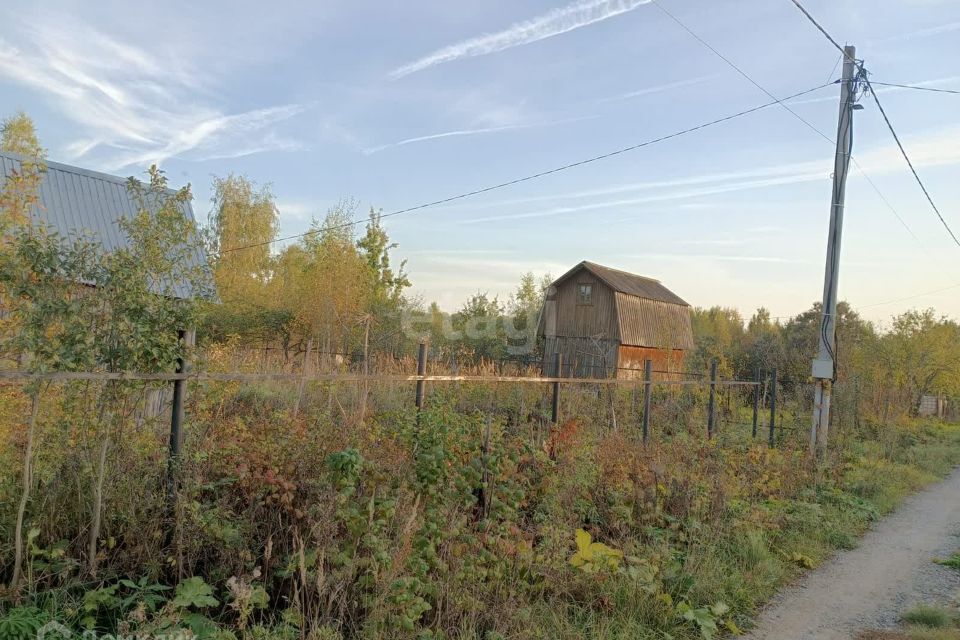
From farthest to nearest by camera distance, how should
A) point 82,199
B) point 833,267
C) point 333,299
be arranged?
point 333,299 → point 82,199 → point 833,267

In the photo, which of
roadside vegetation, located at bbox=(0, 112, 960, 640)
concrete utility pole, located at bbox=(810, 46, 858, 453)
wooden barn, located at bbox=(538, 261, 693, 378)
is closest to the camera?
roadside vegetation, located at bbox=(0, 112, 960, 640)

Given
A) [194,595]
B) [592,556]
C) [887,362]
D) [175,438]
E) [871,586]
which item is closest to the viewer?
[194,595]

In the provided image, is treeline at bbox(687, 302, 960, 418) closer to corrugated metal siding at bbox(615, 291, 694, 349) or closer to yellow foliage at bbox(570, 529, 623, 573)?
corrugated metal siding at bbox(615, 291, 694, 349)

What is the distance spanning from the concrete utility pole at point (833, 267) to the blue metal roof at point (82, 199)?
11417 millimetres

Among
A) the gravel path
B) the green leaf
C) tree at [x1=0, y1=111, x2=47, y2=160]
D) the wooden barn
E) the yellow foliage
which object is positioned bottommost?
the gravel path

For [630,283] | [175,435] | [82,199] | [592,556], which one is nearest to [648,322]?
[630,283]

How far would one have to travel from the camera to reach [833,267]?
38.8 feet

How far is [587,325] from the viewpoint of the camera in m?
32.7

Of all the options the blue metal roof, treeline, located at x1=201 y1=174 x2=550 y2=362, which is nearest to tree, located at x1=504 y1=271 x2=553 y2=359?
treeline, located at x1=201 y1=174 x2=550 y2=362

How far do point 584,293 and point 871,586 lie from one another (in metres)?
27.6

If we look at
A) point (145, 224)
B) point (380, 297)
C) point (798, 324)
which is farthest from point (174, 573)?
point (798, 324)

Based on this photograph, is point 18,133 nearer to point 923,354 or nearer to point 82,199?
point 82,199

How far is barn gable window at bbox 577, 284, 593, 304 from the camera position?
32.9 m

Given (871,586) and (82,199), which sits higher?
(82,199)
